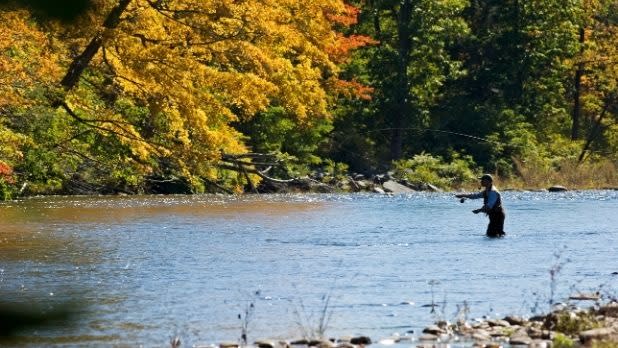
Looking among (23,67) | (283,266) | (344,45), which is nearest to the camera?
(283,266)

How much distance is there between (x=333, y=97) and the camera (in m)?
54.2

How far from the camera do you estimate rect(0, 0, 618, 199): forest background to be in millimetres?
25672

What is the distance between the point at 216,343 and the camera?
1119cm

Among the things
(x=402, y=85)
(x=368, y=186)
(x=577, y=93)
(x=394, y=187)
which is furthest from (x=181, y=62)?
(x=577, y=93)

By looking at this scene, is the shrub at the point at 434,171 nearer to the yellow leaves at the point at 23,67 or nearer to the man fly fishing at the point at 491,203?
the man fly fishing at the point at 491,203

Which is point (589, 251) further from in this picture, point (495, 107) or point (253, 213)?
point (495, 107)

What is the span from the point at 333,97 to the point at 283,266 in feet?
115

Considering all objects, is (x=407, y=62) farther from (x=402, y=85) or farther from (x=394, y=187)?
(x=394, y=187)

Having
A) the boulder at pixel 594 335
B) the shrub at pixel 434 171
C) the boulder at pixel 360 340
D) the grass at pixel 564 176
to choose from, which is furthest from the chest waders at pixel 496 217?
the grass at pixel 564 176

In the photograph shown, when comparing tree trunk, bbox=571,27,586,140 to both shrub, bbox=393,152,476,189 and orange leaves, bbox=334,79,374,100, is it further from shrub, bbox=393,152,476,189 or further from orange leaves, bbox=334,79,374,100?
orange leaves, bbox=334,79,374,100

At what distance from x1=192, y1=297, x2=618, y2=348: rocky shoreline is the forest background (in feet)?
47.6

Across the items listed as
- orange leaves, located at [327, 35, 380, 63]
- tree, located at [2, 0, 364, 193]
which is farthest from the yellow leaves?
orange leaves, located at [327, 35, 380, 63]

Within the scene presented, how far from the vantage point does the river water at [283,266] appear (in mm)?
12719

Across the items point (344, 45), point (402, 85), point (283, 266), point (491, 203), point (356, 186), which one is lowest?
point (356, 186)
